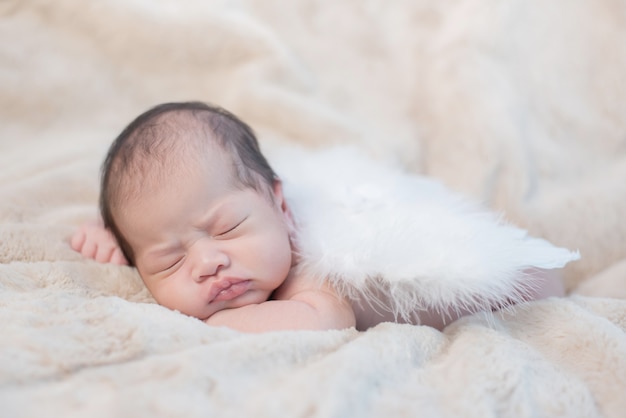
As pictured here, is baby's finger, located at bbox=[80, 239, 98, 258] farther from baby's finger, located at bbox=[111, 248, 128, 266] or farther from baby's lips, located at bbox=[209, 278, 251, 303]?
baby's lips, located at bbox=[209, 278, 251, 303]

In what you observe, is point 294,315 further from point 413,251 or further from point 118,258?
point 118,258

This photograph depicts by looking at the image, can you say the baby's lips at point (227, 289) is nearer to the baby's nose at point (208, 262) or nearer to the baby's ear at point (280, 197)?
the baby's nose at point (208, 262)

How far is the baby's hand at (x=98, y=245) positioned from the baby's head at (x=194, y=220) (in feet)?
0.18

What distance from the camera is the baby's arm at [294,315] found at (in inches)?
36.5

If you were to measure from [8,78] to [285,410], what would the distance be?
130cm

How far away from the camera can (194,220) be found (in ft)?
3.37

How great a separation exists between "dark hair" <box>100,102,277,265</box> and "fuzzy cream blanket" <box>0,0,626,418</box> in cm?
14

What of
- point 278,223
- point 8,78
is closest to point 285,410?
point 278,223

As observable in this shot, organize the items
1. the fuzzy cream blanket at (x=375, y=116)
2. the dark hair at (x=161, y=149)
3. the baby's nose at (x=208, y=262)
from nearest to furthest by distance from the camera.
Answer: the fuzzy cream blanket at (x=375, y=116) < the baby's nose at (x=208, y=262) < the dark hair at (x=161, y=149)

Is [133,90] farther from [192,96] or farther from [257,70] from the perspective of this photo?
[257,70]

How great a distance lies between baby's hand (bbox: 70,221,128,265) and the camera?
116 centimetres

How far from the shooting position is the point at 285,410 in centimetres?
64

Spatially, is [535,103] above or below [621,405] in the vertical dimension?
above

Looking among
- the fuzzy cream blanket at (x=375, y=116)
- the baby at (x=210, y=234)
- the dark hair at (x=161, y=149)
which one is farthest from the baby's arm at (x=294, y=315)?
the dark hair at (x=161, y=149)
